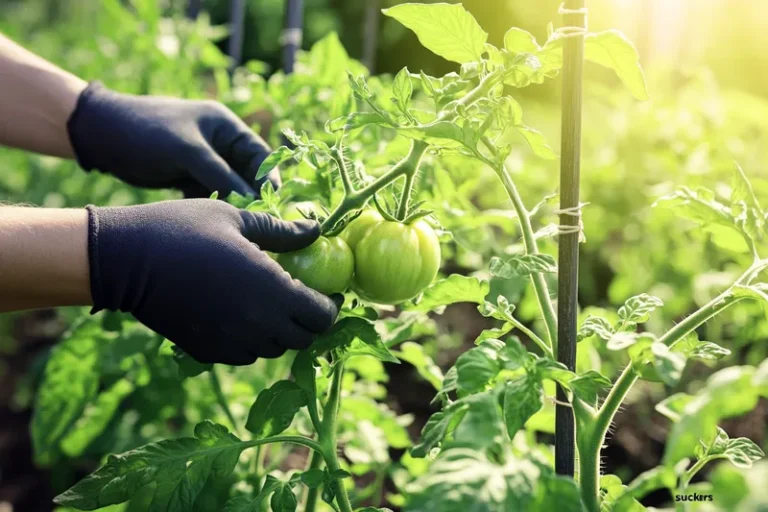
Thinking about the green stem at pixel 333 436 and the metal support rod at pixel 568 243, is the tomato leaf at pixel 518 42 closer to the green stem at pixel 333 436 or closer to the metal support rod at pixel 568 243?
the metal support rod at pixel 568 243

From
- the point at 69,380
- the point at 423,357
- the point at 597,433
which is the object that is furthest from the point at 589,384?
the point at 69,380

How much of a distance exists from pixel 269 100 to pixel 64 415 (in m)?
0.97

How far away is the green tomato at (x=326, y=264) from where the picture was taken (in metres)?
1.15

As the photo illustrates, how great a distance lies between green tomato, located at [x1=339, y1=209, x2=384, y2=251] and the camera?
1153 millimetres

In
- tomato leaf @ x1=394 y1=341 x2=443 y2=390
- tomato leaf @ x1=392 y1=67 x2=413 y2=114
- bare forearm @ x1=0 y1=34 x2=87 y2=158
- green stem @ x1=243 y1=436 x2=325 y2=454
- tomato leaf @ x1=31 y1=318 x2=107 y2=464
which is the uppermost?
tomato leaf @ x1=392 y1=67 x2=413 y2=114

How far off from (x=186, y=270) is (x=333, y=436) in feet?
1.10

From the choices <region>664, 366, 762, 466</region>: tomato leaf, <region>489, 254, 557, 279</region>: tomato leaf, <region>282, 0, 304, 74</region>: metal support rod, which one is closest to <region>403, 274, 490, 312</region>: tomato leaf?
<region>489, 254, 557, 279</region>: tomato leaf

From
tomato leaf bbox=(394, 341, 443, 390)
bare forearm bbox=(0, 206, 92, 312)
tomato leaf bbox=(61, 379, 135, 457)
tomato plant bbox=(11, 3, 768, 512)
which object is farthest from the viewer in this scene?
tomato leaf bbox=(61, 379, 135, 457)

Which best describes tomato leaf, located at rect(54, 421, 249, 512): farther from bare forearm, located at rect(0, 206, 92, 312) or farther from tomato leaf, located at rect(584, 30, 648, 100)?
tomato leaf, located at rect(584, 30, 648, 100)

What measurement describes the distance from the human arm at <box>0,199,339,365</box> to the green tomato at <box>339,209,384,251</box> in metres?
0.05

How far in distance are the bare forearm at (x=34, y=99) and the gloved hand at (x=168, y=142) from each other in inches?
2.8

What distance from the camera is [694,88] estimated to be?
330 centimetres

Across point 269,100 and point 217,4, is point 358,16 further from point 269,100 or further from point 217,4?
point 269,100

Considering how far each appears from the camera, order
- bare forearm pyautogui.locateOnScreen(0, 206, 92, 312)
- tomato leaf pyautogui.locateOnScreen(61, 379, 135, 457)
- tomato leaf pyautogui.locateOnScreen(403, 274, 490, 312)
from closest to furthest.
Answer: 1. tomato leaf pyautogui.locateOnScreen(403, 274, 490, 312)
2. bare forearm pyautogui.locateOnScreen(0, 206, 92, 312)
3. tomato leaf pyautogui.locateOnScreen(61, 379, 135, 457)
